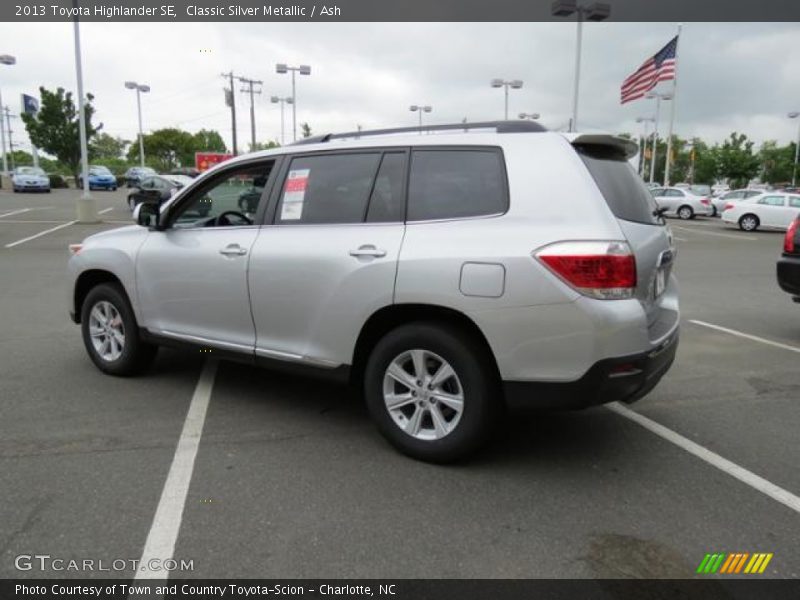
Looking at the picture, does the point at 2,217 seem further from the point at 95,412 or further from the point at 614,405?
the point at 614,405

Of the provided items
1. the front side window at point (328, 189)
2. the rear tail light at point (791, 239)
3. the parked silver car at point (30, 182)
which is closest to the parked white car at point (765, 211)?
the rear tail light at point (791, 239)

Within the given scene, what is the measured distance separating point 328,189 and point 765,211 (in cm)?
2437

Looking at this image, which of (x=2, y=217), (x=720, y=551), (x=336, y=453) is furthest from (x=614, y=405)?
(x=2, y=217)

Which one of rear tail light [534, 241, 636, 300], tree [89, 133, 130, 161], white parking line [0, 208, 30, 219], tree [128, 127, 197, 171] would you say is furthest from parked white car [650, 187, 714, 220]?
tree [89, 133, 130, 161]

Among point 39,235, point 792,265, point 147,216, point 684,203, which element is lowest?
point 39,235

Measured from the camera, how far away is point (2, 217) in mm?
20969

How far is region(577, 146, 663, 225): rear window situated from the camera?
335cm

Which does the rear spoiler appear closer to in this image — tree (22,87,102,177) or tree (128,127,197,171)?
tree (22,87,102,177)

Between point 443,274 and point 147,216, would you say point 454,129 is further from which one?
point 147,216

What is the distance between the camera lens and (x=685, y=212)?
30672 millimetres

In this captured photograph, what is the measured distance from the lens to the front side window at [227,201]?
14.3ft

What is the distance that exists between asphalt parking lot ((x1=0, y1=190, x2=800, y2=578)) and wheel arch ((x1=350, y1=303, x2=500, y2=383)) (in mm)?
555

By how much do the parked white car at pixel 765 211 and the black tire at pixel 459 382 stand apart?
78.6ft

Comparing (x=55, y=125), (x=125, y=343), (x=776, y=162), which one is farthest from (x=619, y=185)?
(x=776, y=162)
